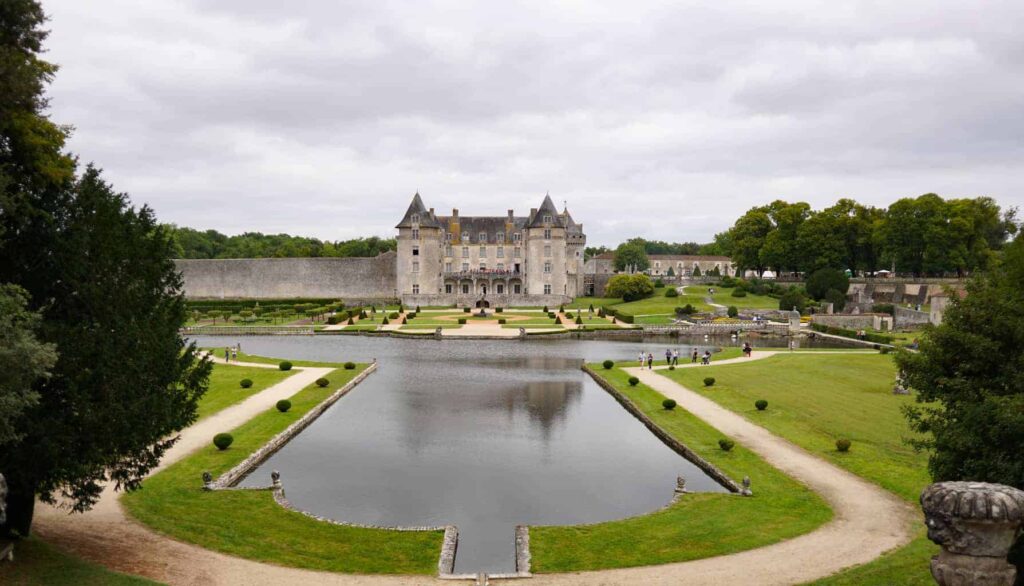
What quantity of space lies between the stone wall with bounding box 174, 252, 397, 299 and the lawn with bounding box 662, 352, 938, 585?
52.8 m

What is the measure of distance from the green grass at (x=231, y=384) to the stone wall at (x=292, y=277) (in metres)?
48.7

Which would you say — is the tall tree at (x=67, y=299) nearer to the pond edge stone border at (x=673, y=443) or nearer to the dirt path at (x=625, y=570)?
the dirt path at (x=625, y=570)

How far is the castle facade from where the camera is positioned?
74.6m

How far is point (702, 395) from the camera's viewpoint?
1026 inches

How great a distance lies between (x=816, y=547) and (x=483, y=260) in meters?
69.3

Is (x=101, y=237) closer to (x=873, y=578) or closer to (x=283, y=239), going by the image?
(x=873, y=578)

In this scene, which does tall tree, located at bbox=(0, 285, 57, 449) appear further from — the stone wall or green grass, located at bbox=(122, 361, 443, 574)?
the stone wall

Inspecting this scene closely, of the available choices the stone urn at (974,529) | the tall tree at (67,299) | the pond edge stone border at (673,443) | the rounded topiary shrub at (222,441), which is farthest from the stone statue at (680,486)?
the rounded topiary shrub at (222,441)

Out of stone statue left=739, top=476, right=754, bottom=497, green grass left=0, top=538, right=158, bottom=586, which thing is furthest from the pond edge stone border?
green grass left=0, top=538, right=158, bottom=586

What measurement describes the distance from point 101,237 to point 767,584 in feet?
35.5

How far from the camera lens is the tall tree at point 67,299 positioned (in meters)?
9.55

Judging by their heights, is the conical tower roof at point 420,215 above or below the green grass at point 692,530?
above

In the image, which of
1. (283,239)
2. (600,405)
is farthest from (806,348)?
(283,239)

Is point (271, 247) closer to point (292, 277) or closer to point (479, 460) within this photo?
point (292, 277)
